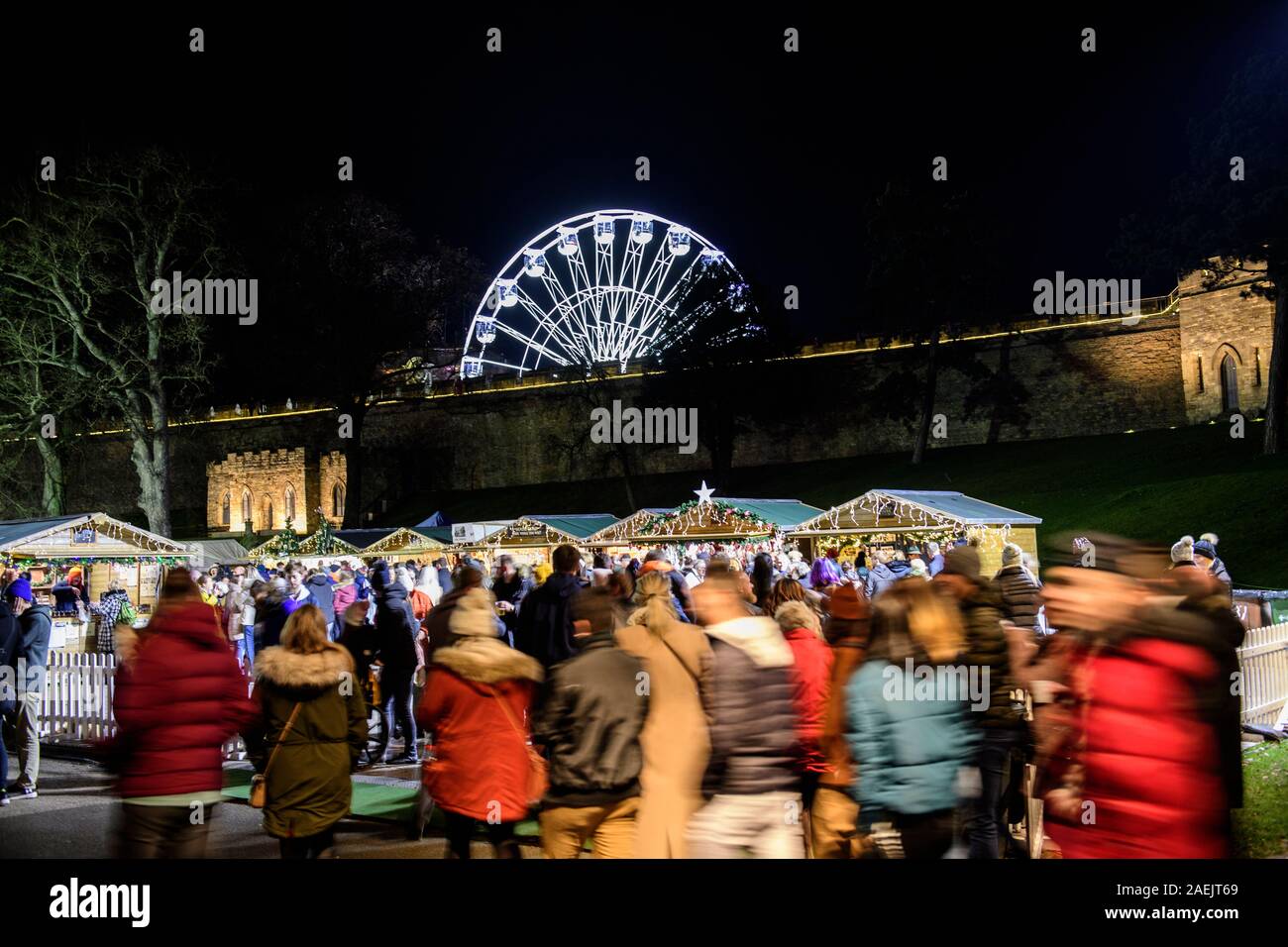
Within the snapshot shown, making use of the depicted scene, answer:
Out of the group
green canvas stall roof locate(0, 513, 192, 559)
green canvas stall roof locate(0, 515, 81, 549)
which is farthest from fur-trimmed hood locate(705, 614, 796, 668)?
green canvas stall roof locate(0, 515, 81, 549)

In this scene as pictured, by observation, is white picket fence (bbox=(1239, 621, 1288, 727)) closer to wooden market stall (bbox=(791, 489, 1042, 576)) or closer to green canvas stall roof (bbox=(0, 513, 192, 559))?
wooden market stall (bbox=(791, 489, 1042, 576))

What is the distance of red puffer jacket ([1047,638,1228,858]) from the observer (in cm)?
334

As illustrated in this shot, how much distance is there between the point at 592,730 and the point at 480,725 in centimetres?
59

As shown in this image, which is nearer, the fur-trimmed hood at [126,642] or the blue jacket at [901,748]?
the blue jacket at [901,748]

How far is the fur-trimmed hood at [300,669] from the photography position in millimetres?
4664

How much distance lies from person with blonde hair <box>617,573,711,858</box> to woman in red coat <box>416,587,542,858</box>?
484 millimetres

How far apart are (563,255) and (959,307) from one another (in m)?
12.9

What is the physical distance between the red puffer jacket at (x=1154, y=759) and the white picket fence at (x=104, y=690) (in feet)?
20.8

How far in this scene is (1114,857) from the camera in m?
3.45

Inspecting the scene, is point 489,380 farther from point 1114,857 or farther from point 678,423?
point 1114,857

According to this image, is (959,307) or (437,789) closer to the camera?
(437,789)

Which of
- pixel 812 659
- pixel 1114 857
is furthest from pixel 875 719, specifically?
pixel 812 659

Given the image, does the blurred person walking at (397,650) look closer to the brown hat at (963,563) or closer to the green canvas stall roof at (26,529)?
the brown hat at (963,563)

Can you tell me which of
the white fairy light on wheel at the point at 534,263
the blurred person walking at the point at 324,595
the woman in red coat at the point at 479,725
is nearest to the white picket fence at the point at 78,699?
the blurred person walking at the point at 324,595
